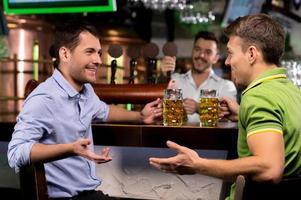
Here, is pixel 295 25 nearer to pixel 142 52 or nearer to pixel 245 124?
pixel 142 52

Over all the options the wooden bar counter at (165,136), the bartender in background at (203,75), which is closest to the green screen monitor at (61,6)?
the bartender in background at (203,75)

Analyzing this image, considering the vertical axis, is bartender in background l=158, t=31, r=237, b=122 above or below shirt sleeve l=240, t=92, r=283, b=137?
below

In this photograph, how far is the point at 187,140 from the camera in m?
2.19

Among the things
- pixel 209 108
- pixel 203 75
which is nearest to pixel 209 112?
pixel 209 108

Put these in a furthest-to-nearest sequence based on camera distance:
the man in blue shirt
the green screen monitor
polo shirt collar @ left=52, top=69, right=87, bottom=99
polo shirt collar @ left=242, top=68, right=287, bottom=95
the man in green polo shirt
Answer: the green screen monitor → polo shirt collar @ left=52, top=69, right=87, bottom=99 → the man in blue shirt → polo shirt collar @ left=242, top=68, right=287, bottom=95 → the man in green polo shirt

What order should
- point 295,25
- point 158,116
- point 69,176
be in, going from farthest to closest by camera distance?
point 295,25
point 158,116
point 69,176

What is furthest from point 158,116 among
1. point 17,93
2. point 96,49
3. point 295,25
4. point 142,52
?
point 295,25

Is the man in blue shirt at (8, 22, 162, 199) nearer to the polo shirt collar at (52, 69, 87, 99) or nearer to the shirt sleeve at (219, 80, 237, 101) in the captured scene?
the polo shirt collar at (52, 69, 87, 99)

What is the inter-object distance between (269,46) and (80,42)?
0.96m

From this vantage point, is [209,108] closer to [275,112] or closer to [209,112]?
[209,112]

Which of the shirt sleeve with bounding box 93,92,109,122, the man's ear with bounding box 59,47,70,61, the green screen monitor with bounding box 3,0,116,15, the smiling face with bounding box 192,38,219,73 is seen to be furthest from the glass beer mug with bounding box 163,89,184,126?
the smiling face with bounding box 192,38,219,73

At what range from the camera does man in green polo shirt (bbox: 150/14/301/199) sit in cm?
137

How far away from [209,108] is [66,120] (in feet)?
2.31

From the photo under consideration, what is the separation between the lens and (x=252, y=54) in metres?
1.62
